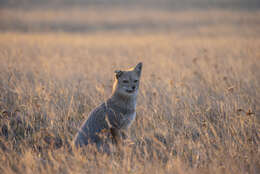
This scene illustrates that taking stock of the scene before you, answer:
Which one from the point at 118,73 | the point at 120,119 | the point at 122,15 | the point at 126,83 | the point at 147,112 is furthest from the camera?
the point at 122,15

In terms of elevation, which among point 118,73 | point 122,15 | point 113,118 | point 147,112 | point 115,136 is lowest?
point 115,136

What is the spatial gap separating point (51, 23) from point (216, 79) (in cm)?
2352

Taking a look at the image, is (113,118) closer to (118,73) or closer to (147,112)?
(118,73)

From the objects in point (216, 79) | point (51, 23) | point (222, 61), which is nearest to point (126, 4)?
point (51, 23)

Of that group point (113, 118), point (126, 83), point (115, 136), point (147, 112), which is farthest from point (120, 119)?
point (147, 112)

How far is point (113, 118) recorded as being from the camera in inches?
175

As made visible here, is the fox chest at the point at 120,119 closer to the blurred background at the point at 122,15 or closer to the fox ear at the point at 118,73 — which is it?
the fox ear at the point at 118,73

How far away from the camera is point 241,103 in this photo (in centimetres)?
590

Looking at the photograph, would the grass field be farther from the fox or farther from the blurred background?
the blurred background

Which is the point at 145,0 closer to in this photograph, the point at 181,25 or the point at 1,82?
the point at 181,25

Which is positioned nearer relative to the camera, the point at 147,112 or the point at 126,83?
Answer: the point at 126,83

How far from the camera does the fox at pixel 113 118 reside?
13.5ft

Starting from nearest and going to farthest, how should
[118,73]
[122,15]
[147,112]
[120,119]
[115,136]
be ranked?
1. [115,136]
2. [120,119]
3. [118,73]
4. [147,112]
5. [122,15]

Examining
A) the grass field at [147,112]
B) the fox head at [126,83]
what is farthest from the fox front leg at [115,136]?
the fox head at [126,83]
